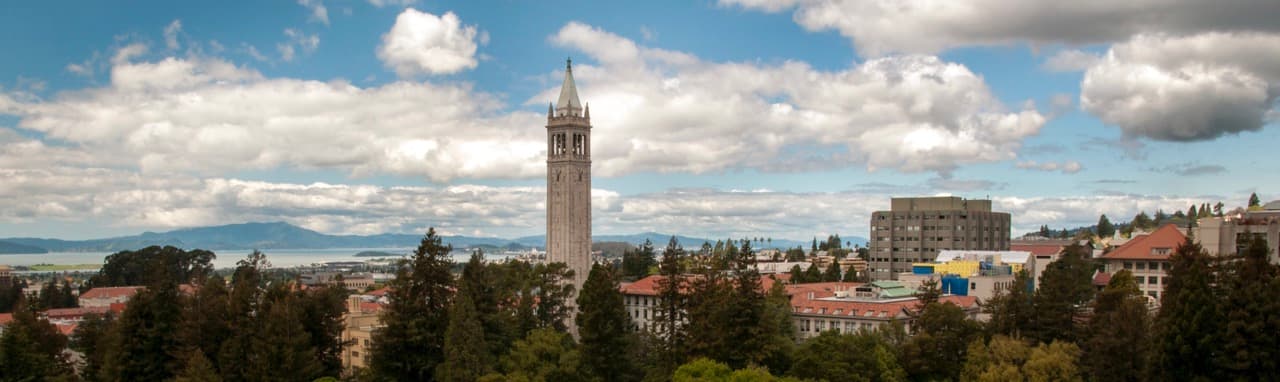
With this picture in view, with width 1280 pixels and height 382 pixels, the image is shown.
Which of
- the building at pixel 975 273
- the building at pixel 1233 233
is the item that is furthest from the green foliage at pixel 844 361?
the building at pixel 1233 233

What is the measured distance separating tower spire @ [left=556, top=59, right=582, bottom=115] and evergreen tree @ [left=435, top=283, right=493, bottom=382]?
6266 cm

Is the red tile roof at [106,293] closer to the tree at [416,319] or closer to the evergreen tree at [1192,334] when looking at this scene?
the tree at [416,319]

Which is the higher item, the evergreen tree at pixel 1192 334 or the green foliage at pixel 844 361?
the evergreen tree at pixel 1192 334

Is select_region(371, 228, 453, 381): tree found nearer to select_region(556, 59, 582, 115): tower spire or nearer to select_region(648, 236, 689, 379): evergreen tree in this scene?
select_region(648, 236, 689, 379): evergreen tree

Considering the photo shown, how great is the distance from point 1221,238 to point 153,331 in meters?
84.2

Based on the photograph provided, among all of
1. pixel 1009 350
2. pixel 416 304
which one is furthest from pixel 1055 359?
pixel 416 304

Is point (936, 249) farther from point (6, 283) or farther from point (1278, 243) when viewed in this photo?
point (6, 283)

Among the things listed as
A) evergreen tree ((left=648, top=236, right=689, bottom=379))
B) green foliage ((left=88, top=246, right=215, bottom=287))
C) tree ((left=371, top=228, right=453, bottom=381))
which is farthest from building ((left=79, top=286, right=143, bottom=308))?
evergreen tree ((left=648, top=236, right=689, bottom=379))

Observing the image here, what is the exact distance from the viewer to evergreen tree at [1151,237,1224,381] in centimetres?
4438

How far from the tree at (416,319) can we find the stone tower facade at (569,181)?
183ft

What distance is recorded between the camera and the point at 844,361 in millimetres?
55781

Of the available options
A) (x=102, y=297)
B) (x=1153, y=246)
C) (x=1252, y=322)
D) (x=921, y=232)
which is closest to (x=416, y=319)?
(x=1252, y=322)

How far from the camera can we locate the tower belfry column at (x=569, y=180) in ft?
365

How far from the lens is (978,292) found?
91500 millimetres
